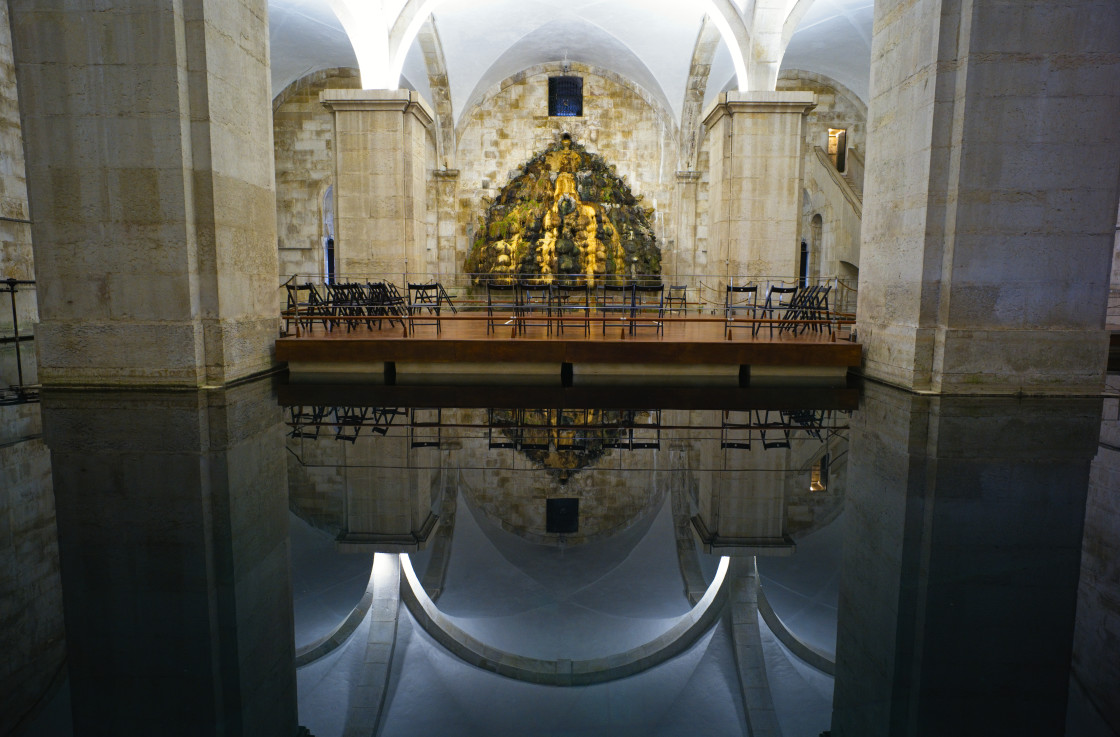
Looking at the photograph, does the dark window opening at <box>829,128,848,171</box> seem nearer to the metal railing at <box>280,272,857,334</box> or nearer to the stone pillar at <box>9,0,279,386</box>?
the metal railing at <box>280,272,857,334</box>

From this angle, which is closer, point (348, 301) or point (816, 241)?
point (348, 301)

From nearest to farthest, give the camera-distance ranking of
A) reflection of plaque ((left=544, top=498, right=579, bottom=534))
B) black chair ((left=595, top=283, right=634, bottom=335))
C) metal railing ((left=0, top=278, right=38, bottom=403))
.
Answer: reflection of plaque ((left=544, top=498, right=579, bottom=534)), metal railing ((left=0, top=278, right=38, bottom=403)), black chair ((left=595, top=283, right=634, bottom=335))

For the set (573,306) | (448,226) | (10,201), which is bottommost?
(573,306)

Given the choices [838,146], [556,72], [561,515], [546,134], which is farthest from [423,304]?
[838,146]

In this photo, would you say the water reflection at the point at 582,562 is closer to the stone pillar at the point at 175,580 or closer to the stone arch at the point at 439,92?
the stone pillar at the point at 175,580

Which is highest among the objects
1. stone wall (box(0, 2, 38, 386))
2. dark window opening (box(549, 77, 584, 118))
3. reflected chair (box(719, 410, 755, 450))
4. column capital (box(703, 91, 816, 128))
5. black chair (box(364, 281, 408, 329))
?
dark window opening (box(549, 77, 584, 118))

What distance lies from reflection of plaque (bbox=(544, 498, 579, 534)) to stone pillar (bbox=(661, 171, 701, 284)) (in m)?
17.1

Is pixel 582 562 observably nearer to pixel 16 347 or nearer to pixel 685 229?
pixel 16 347

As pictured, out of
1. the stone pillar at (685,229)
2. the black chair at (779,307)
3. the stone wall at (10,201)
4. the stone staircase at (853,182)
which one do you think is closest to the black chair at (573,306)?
the black chair at (779,307)

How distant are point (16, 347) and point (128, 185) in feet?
12.6

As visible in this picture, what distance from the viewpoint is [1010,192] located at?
7500mm

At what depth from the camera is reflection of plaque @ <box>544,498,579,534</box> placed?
12.9 feet

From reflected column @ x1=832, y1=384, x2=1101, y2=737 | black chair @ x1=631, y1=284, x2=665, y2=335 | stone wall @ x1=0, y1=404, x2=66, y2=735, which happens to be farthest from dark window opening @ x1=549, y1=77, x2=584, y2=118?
stone wall @ x1=0, y1=404, x2=66, y2=735

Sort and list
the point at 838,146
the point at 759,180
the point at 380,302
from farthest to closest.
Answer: the point at 838,146 → the point at 759,180 → the point at 380,302
